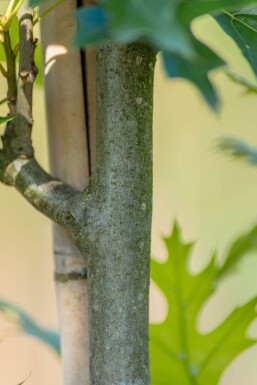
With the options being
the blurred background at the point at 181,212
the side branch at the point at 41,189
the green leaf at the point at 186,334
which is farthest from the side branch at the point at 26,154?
the blurred background at the point at 181,212

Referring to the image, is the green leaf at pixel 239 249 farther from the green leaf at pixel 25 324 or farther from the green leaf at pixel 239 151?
the green leaf at pixel 25 324

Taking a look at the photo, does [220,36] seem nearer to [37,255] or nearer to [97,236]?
[37,255]

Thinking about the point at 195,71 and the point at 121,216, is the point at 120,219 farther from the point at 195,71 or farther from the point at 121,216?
the point at 195,71

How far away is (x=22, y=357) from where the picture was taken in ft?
3.46

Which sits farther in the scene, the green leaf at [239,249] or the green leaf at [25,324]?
the green leaf at [25,324]

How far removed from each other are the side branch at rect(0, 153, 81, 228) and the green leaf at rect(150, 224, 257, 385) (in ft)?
0.32

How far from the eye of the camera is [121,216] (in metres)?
0.32

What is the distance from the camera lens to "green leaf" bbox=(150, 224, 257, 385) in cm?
43

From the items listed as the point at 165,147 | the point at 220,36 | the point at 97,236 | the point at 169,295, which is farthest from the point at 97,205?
the point at 165,147

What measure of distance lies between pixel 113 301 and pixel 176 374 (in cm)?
13

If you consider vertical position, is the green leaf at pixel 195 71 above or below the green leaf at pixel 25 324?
above

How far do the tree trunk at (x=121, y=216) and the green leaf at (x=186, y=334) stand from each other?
0.10 meters

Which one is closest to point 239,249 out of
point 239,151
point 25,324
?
point 239,151

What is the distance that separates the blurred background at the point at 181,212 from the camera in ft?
3.50
